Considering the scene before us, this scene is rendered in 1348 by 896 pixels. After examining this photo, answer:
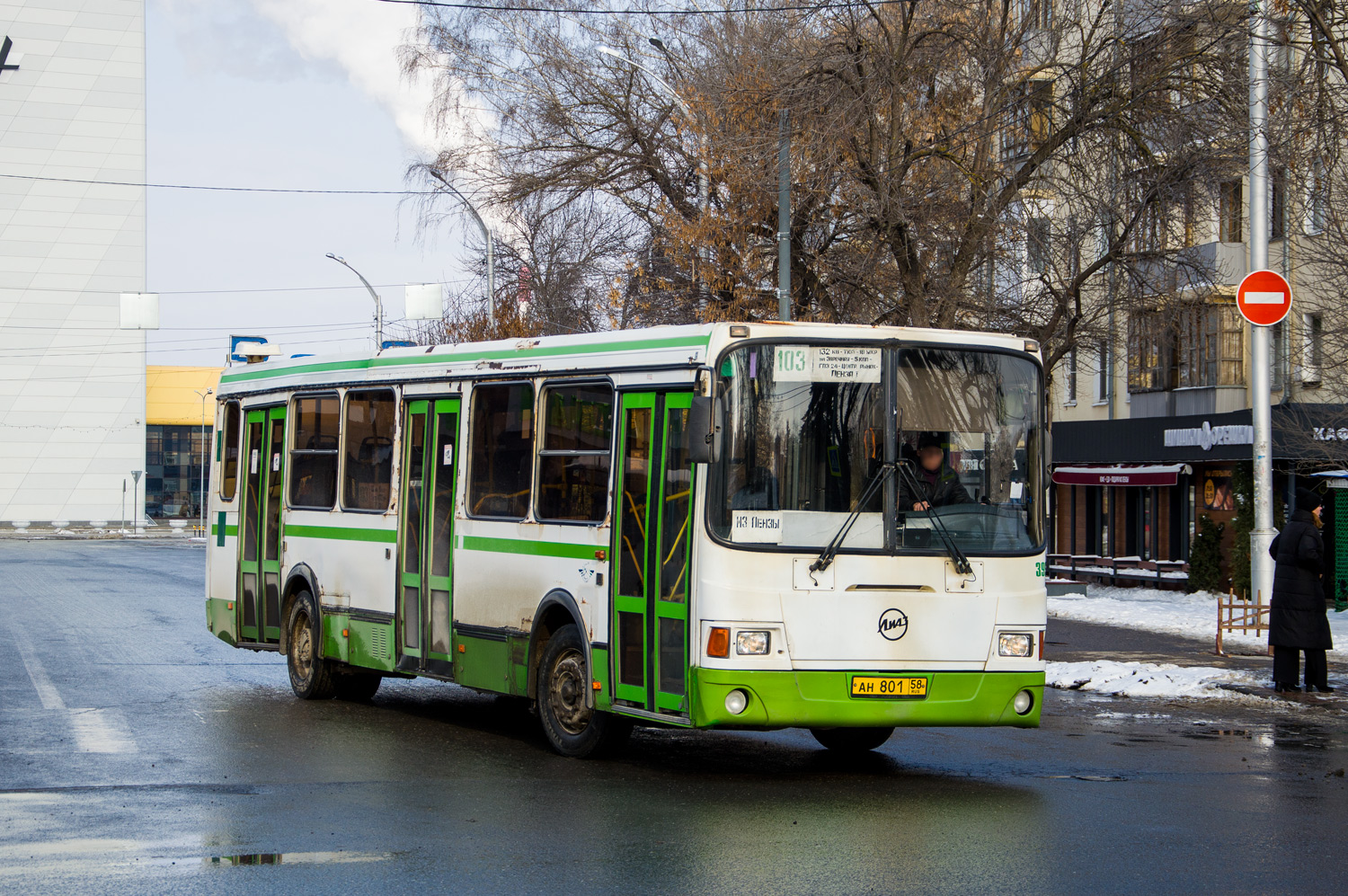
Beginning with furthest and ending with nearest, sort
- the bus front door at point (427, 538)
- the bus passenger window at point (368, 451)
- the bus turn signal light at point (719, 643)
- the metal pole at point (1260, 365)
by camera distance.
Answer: the metal pole at point (1260, 365), the bus passenger window at point (368, 451), the bus front door at point (427, 538), the bus turn signal light at point (719, 643)

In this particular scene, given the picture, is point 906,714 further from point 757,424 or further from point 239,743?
point 239,743

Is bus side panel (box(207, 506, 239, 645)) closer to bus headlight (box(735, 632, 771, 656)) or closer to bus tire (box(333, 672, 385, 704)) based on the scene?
bus tire (box(333, 672, 385, 704))

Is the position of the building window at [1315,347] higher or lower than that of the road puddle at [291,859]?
higher

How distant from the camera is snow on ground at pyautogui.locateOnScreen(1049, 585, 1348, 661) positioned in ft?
74.6

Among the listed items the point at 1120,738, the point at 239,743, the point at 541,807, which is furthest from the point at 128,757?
the point at 1120,738

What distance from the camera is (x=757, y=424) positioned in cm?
982

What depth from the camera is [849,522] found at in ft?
32.4

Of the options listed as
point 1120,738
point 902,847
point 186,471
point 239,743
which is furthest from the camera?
point 186,471

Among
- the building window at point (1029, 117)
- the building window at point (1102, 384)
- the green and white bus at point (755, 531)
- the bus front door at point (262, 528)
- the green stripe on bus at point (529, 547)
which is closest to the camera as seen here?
the green and white bus at point (755, 531)

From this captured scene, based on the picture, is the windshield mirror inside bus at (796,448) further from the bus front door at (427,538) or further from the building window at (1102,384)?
the building window at (1102,384)

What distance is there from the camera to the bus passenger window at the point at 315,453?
551 inches

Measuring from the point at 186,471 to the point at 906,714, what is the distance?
8713 cm

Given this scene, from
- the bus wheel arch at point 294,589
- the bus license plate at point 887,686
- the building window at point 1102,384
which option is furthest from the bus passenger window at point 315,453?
the building window at point 1102,384

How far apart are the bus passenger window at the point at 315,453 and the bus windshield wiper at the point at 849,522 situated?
5.40 metres
